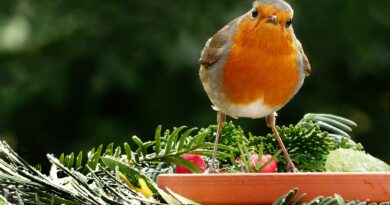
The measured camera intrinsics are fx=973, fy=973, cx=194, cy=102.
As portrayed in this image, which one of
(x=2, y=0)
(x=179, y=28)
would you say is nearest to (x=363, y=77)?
(x=179, y=28)

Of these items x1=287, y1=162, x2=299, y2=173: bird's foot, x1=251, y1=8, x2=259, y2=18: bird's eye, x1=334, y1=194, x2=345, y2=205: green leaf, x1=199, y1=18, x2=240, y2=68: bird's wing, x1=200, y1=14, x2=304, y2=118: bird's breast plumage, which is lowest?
x1=334, y1=194, x2=345, y2=205: green leaf

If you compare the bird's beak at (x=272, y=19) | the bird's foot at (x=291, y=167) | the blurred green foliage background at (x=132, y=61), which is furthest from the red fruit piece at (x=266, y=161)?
the blurred green foliage background at (x=132, y=61)

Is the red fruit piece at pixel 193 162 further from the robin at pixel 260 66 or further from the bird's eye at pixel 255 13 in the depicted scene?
the bird's eye at pixel 255 13

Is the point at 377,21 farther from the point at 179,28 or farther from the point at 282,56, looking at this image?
the point at 282,56

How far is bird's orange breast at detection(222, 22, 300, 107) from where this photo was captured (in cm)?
165

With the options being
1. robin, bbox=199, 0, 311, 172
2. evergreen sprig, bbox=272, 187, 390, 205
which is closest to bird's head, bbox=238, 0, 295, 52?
robin, bbox=199, 0, 311, 172

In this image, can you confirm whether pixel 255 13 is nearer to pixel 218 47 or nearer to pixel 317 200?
pixel 218 47

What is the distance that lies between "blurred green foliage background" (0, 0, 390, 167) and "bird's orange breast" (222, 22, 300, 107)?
Result: 229 cm

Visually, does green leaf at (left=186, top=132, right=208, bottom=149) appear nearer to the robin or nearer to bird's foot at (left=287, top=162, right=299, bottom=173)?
bird's foot at (left=287, top=162, right=299, bottom=173)

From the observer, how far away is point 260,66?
5.38 feet

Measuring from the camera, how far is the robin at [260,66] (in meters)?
1.65

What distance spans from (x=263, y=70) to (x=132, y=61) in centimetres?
256

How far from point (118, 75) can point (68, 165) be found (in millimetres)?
2764

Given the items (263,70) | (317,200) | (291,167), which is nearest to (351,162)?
(291,167)
